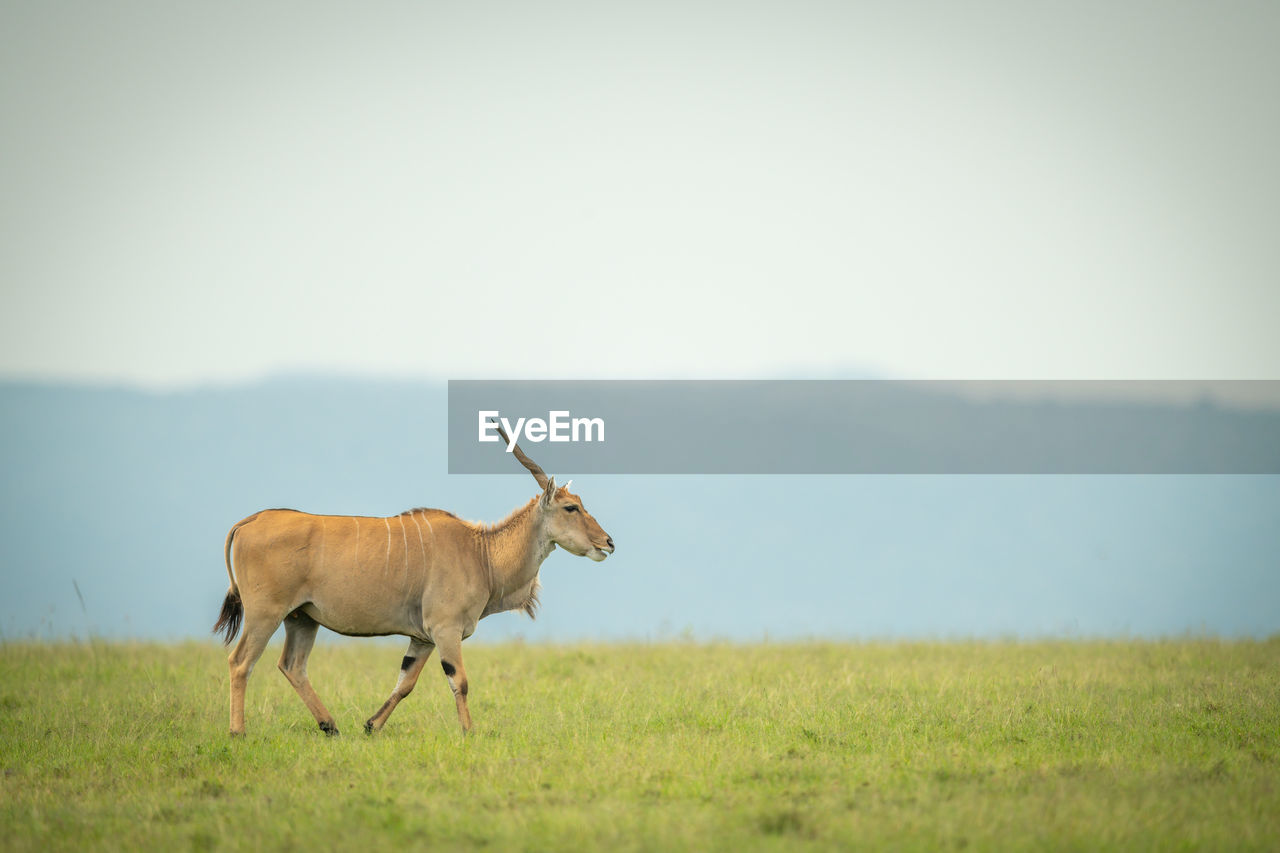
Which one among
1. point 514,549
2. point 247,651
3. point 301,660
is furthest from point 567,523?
point 247,651

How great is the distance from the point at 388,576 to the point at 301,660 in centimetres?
128

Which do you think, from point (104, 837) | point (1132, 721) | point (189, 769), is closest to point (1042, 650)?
point (1132, 721)

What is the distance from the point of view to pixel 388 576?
1179cm

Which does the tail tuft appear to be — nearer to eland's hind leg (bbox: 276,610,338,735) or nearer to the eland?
the eland

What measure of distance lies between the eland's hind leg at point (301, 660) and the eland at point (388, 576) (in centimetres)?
1

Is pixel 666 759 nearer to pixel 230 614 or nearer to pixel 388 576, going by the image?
pixel 388 576

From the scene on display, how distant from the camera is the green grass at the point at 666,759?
7.65m

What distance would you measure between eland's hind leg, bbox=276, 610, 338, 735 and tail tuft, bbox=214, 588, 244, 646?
482mm

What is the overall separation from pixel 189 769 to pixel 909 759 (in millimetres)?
5951

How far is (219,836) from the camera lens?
7.59 metres

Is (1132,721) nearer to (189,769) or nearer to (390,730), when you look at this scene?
(390,730)

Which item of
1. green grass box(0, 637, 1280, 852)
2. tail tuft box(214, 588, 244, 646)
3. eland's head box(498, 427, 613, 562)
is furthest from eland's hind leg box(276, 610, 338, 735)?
eland's head box(498, 427, 613, 562)

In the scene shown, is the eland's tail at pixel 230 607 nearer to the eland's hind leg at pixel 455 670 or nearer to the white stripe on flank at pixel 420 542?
the white stripe on flank at pixel 420 542

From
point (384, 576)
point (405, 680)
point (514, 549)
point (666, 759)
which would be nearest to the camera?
point (666, 759)
